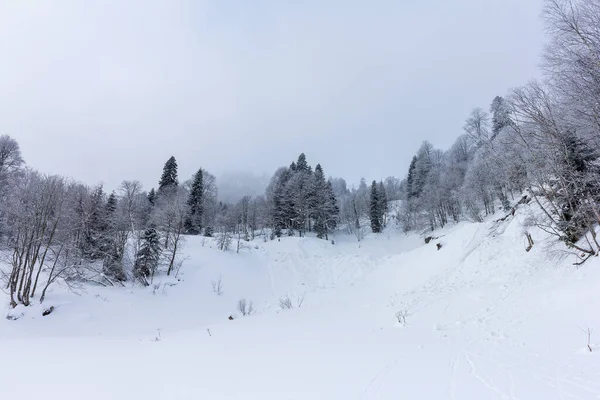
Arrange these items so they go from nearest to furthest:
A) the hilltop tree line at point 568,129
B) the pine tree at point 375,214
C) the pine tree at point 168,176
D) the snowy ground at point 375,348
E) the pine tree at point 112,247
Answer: the snowy ground at point 375,348 < the hilltop tree line at point 568,129 < the pine tree at point 112,247 < the pine tree at point 168,176 < the pine tree at point 375,214

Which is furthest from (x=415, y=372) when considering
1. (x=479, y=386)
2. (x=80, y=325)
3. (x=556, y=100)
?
(x=80, y=325)

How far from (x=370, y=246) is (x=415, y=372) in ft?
132

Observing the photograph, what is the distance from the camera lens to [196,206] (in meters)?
46.9

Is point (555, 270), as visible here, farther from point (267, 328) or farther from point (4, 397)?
point (4, 397)

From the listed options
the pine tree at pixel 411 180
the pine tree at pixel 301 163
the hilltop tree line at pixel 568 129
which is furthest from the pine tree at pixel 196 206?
the pine tree at pixel 411 180

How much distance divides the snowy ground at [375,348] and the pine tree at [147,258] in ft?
13.9

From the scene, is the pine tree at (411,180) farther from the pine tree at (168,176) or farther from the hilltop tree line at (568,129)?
the pine tree at (168,176)

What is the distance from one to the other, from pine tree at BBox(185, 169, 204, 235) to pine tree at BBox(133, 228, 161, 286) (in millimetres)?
20960

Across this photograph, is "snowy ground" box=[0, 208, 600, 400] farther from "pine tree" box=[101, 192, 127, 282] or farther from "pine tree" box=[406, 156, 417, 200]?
"pine tree" box=[406, 156, 417, 200]

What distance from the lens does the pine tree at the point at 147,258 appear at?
22.2 m

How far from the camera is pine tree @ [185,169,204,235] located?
44669 mm

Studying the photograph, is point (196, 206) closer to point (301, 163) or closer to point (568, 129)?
point (301, 163)

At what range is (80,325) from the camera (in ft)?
49.1

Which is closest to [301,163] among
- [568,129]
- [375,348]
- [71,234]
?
[71,234]
